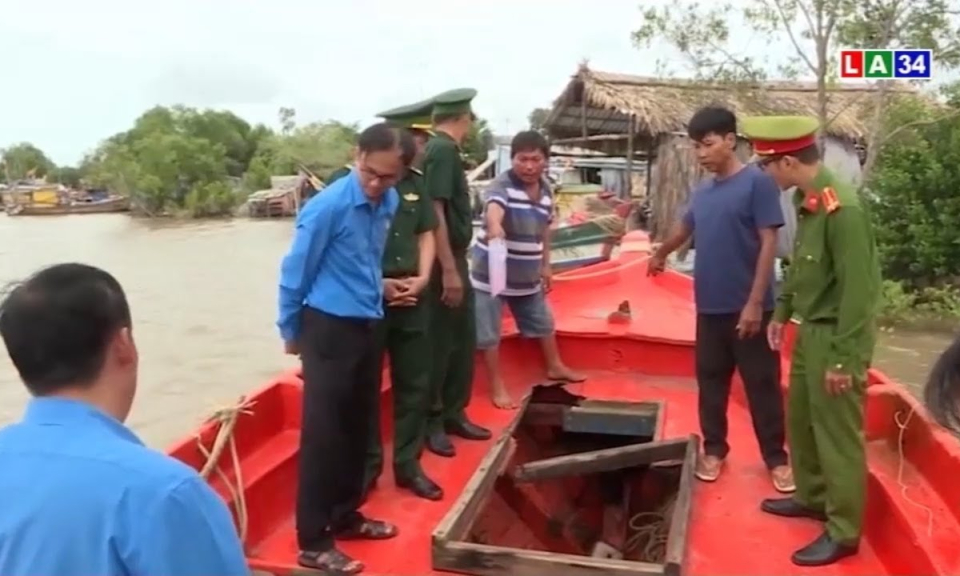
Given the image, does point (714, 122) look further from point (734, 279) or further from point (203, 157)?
point (203, 157)

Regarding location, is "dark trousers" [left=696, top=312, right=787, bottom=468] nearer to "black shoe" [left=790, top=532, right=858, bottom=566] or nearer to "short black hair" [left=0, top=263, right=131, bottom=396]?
"black shoe" [left=790, top=532, right=858, bottom=566]

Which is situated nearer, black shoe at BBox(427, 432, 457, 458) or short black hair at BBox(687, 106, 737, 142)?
short black hair at BBox(687, 106, 737, 142)

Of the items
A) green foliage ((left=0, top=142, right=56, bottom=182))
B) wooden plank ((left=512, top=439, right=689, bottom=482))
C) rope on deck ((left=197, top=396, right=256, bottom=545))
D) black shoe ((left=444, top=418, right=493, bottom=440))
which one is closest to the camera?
rope on deck ((left=197, top=396, right=256, bottom=545))

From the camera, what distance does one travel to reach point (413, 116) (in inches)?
140

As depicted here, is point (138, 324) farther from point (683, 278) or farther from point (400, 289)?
point (400, 289)

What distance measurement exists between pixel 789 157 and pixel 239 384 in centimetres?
846

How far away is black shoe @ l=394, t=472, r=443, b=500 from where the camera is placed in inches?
127

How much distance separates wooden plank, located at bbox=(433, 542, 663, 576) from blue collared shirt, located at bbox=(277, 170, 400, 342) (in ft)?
2.23

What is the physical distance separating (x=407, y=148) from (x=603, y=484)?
1.75 m

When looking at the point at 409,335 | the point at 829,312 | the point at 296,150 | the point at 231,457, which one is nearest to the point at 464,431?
the point at 409,335

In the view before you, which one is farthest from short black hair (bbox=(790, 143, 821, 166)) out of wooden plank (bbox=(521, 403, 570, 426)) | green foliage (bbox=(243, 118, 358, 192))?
green foliage (bbox=(243, 118, 358, 192))

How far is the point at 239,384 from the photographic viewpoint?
34.1 feet

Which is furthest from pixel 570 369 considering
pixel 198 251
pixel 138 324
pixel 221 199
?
pixel 221 199

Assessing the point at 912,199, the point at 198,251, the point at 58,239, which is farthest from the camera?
the point at 58,239
